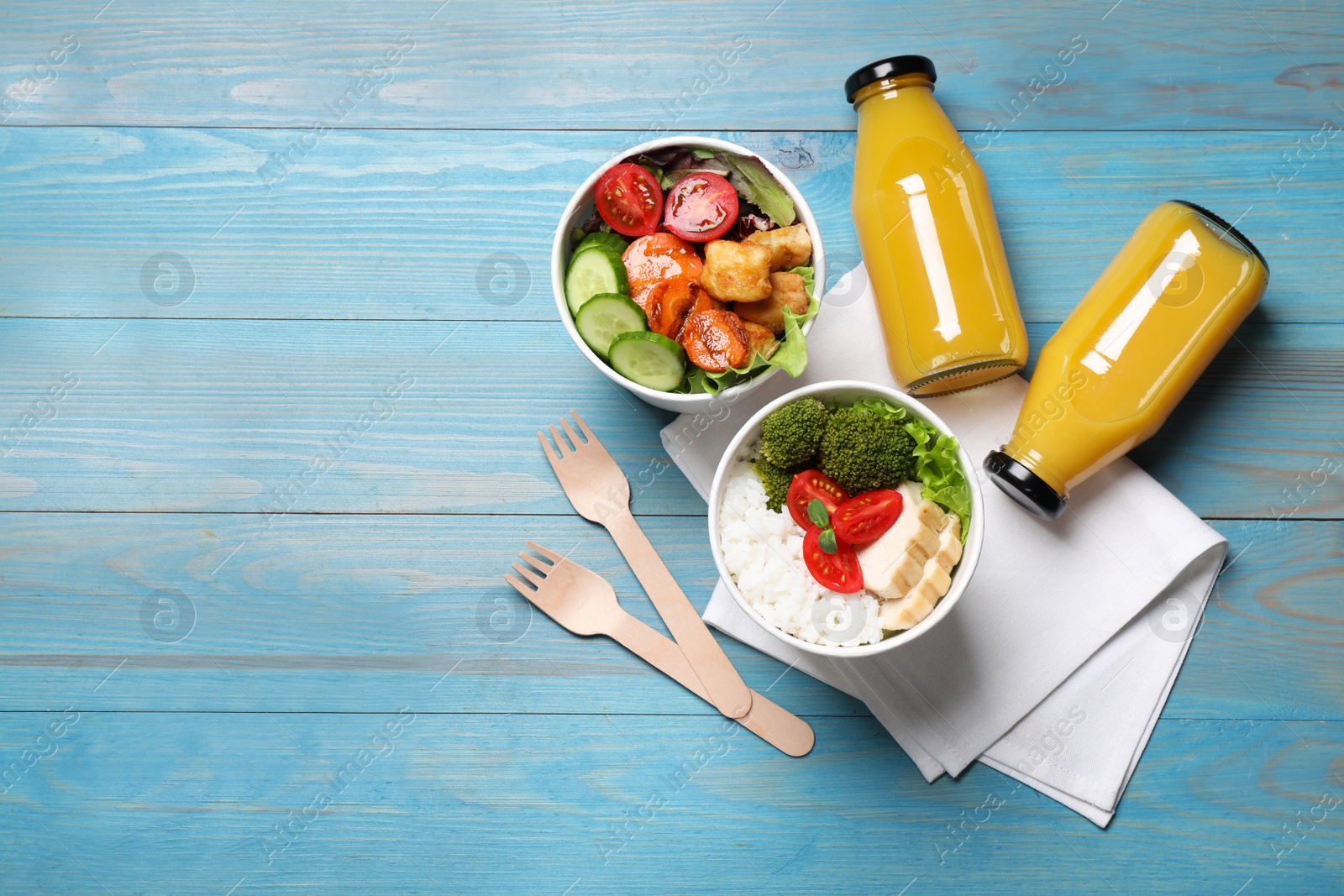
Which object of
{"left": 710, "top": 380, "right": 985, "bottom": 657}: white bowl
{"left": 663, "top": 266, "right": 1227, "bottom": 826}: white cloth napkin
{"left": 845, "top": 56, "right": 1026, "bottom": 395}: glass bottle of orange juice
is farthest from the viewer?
{"left": 663, "top": 266, "right": 1227, "bottom": 826}: white cloth napkin

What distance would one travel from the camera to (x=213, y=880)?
6.92 ft

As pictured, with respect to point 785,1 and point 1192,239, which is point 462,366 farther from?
point 1192,239

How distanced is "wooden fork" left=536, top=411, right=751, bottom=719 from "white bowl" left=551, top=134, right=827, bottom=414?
0.32 metres

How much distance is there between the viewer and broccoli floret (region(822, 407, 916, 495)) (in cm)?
169

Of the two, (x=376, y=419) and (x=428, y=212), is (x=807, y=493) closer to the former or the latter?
(x=376, y=419)

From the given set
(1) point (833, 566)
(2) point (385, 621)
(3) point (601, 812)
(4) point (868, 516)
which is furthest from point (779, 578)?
(2) point (385, 621)

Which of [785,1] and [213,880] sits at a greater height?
[785,1]

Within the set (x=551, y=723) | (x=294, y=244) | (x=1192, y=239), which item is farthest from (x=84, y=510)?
(x=1192, y=239)

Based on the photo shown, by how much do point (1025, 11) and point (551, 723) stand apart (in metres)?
2.16

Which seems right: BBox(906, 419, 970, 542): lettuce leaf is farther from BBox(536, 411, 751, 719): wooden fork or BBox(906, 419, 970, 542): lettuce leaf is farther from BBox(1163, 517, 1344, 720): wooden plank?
BBox(1163, 517, 1344, 720): wooden plank

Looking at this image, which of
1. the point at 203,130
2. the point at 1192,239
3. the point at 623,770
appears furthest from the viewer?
the point at 203,130

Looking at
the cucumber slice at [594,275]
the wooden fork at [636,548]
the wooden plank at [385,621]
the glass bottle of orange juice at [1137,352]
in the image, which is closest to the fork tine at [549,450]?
the wooden fork at [636,548]

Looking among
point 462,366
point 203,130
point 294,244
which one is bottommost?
point 462,366

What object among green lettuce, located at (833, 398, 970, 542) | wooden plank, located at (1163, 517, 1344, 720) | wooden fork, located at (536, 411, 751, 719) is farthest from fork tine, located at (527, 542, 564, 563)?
wooden plank, located at (1163, 517, 1344, 720)
